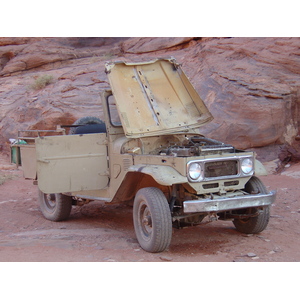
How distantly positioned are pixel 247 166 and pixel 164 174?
1216mm

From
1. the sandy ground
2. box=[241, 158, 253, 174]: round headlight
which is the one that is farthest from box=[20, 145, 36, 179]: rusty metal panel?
box=[241, 158, 253, 174]: round headlight

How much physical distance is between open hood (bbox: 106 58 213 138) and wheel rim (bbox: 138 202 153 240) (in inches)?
47.1

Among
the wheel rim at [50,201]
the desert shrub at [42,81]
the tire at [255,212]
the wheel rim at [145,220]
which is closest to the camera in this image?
the wheel rim at [145,220]

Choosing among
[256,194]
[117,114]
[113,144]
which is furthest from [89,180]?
[256,194]

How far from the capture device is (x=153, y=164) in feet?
18.7

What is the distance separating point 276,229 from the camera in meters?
6.44

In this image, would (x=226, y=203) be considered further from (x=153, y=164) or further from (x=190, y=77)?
(x=190, y=77)

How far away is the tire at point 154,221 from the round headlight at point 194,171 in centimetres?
44

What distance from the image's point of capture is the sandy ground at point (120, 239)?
205 inches

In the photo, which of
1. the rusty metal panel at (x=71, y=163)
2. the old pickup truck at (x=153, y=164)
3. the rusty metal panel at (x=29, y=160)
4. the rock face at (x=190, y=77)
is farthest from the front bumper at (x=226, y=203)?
the rock face at (x=190, y=77)

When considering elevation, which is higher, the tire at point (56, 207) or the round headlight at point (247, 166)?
the round headlight at point (247, 166)

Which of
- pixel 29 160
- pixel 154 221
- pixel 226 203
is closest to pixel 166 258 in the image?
pixel 154 221

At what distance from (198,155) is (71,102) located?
8786mm

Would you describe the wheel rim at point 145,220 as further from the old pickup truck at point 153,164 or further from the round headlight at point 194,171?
the round headlight at point 194,171
